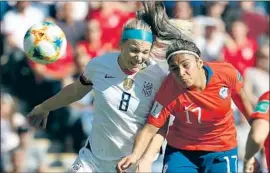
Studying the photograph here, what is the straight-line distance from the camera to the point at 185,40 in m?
6.74

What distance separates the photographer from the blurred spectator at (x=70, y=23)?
11406mm

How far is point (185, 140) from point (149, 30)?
0.87 metres

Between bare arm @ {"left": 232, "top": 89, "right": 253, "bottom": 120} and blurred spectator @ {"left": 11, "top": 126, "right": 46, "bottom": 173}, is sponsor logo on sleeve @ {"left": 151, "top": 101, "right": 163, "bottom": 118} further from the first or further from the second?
blurred spectator @ {"left": 11, "top": 126, "right": 46, "bottom": 173}

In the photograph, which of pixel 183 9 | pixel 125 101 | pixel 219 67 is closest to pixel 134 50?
pixel 125 101

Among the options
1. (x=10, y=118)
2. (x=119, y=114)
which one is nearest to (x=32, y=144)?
(x=10, y=118)

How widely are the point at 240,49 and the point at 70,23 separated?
214 centimetres

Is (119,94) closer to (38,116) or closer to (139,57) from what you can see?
(139,57)

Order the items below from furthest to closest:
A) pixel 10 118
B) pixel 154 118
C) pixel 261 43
→ pixel 261 43 < pixel 10 118 < pixel 154 118

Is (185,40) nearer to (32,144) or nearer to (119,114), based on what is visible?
(119,114)

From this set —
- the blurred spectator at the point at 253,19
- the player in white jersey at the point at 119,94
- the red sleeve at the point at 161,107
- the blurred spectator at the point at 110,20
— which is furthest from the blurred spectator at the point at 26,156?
the red sleeve at the point at 161,107

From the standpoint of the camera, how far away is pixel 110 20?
11.4 meters

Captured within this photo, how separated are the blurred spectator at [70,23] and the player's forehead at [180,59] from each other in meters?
4.96

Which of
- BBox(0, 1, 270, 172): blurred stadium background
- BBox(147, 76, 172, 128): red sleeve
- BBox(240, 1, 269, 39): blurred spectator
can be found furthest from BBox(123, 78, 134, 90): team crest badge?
BBox(240, 1, 269, 39): blurred spectator

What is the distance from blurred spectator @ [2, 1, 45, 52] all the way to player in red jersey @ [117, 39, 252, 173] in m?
4.63
